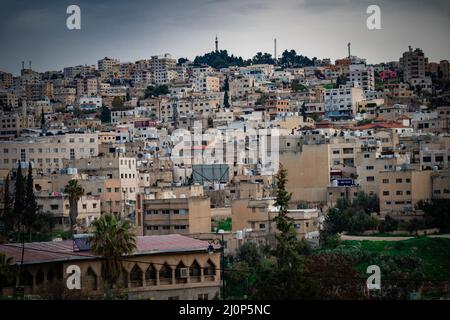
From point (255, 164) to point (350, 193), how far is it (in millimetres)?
7587

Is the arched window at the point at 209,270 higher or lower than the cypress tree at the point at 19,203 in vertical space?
lower

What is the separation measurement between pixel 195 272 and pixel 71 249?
2.28 meters

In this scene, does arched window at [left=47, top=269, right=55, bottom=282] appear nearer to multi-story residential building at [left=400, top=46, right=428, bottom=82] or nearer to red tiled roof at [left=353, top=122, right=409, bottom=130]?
red tiled roof at [left=353, top=122, right=409, bottom=130]

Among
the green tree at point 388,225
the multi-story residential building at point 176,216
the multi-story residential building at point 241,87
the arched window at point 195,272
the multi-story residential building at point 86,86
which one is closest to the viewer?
the arched window at point 195,272

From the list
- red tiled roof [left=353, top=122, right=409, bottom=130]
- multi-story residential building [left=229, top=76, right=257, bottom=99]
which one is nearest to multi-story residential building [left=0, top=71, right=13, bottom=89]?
multi-story residential building [left=229, top=76, right=257, bottom=99]

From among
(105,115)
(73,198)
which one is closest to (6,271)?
(73,198)

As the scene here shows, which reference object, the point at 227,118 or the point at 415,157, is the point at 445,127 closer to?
the point at 415,157

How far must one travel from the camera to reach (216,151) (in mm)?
42594

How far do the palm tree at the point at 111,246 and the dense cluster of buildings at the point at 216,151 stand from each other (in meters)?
0.27

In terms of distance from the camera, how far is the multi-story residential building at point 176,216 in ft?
90.3

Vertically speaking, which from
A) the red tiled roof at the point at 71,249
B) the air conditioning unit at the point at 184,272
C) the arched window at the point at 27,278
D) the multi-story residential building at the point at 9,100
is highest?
the multi-story residential building at the point at 9,100

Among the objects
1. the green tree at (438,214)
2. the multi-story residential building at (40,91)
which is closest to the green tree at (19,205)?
the green tree at (438,214)

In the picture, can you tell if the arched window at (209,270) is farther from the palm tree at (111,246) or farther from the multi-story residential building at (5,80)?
the multi-story residential building at (5,80)

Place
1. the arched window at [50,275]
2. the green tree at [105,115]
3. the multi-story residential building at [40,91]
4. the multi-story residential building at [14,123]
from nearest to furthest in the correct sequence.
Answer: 1. the arched window at [50,275]
2. the multi-story residential building at [14,123]
3. the green tree at [105,115]
4. the multi-story residential building at [40,91]
